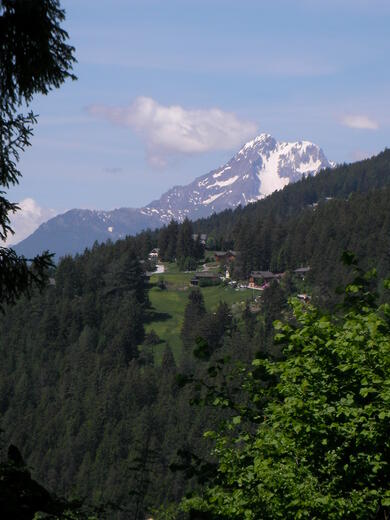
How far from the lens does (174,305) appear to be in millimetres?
190750

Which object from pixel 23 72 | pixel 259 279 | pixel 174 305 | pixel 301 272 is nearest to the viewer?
pixel 23 72

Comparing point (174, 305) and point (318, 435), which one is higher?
point (318, 435)

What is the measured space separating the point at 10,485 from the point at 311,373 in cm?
468

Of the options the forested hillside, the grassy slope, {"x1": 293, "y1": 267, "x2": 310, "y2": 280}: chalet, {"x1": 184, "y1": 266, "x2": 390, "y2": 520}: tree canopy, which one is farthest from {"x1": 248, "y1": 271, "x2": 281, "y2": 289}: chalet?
{"x1": 184, "y1": 266, "x2": 390, "y2": 520}: tree canopy

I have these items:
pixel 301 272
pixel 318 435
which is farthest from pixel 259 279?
pixel 318 435

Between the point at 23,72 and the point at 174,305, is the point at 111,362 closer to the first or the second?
the point at 174,305

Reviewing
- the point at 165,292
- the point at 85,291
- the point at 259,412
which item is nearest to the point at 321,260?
the point at 165,292

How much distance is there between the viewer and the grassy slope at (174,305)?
173m

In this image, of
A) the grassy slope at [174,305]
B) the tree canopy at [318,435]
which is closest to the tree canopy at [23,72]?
the tree canopy at [318,435]

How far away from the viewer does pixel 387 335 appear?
11.7 meters

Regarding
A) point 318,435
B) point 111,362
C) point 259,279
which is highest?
point 259,279

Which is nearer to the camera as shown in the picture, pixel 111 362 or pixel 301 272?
pixel 111 362

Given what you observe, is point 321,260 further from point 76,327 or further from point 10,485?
point 10,485

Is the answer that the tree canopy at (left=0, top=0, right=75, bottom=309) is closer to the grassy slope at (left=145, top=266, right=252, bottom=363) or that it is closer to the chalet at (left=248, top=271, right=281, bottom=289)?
the grassy slope at (left=145, top=266, right=252, bottom=363)
